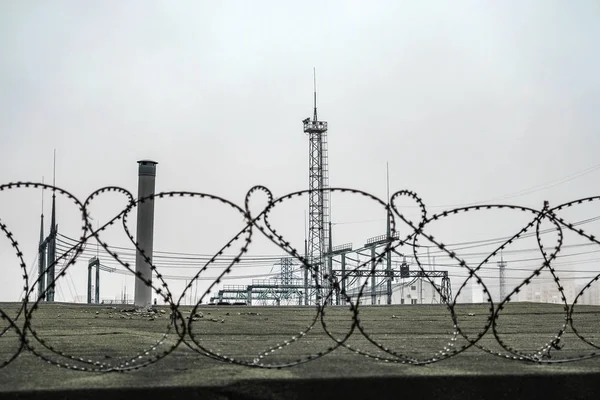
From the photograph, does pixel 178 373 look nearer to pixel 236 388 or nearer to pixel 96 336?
pixel 236 388

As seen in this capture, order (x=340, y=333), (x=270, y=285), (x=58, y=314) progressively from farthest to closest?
(x=270, y=285) → (x=58, y=314) → (x=340, y=333)

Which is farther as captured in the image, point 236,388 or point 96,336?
point 96,336

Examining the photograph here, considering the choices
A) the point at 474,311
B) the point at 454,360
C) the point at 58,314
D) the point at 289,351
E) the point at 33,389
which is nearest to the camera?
the point at 33,389

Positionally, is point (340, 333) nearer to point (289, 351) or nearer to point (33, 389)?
point (289, 351)

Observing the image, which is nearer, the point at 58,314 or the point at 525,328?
the point at 525,328

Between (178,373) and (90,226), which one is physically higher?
(90,226)

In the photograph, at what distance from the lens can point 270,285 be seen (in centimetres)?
5703

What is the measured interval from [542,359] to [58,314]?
10.7 m

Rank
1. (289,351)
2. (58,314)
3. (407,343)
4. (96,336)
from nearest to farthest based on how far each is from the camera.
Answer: (289,351) < (407,343) < (96,336) < (58,314)

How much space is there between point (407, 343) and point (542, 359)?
7.65 ft

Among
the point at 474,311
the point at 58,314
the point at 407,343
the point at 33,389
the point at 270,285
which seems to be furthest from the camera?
the point at 270,285

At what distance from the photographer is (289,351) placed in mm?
7098

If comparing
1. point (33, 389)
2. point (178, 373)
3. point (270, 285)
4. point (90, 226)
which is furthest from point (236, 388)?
point (270, 285)

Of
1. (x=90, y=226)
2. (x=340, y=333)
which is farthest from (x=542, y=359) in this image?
(x=340, y=333)
